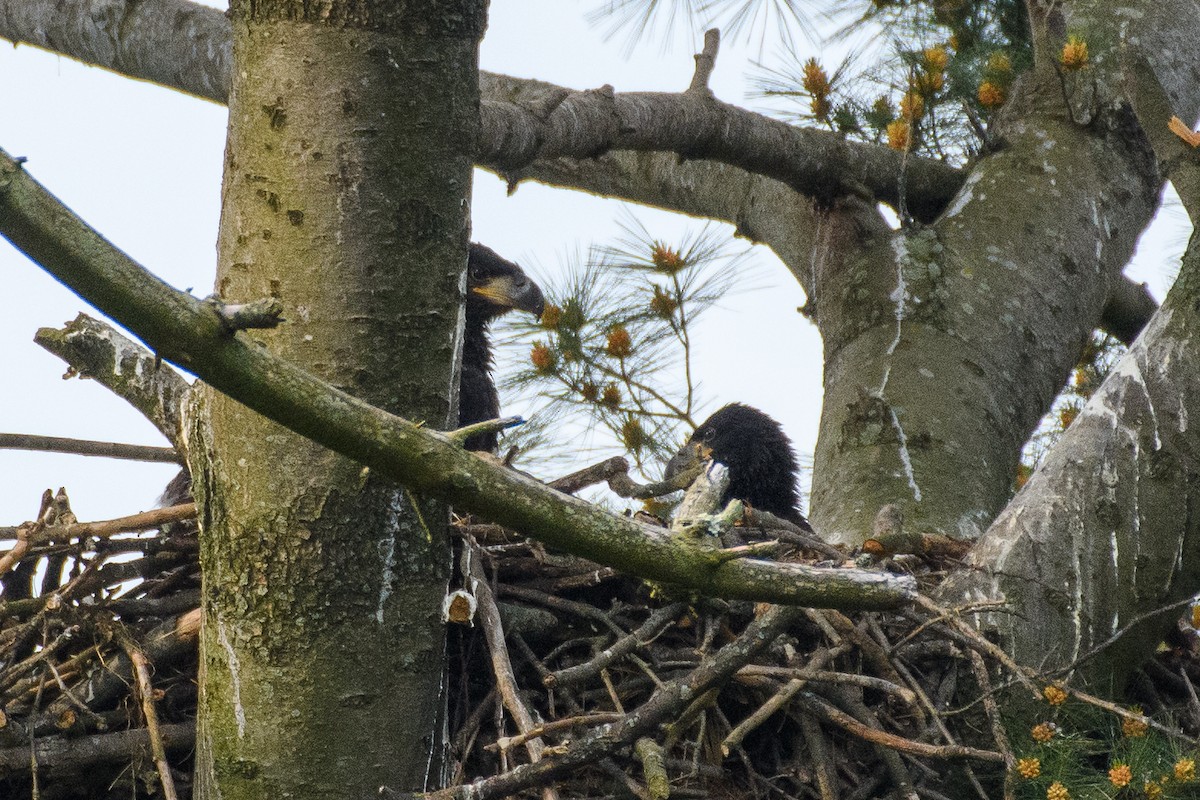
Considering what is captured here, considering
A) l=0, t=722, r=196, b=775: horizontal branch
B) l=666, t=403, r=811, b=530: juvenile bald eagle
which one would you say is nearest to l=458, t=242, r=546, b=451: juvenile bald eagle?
l=666, t=403, r=811, b=530: juvenile bald eagle

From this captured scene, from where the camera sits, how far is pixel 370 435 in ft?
5.67

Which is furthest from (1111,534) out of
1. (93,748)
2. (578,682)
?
(93,748)

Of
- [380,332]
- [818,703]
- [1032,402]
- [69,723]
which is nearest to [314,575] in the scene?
[380,332]

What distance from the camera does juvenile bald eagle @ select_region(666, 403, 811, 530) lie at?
15.5 feet

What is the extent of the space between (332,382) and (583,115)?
6.59 feet

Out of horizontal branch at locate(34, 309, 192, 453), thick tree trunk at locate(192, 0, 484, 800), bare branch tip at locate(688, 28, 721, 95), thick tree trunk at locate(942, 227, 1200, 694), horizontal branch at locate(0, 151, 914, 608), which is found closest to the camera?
horizontal branch at locate(0, 151, 914, 608)

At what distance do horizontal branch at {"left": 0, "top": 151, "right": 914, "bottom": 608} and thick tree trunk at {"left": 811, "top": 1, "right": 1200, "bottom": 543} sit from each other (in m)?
2.36

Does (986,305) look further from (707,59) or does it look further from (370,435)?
(370,435)

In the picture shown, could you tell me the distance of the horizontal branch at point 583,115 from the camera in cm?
404

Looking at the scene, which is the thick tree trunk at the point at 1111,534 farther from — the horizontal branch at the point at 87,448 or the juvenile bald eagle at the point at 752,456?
the horizontal branch at the point at 87,448

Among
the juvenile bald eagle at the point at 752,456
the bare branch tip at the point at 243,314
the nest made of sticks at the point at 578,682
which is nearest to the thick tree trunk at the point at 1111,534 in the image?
the nest made of sticks at the point at 578,682

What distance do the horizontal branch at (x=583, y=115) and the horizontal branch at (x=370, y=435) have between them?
215 cm

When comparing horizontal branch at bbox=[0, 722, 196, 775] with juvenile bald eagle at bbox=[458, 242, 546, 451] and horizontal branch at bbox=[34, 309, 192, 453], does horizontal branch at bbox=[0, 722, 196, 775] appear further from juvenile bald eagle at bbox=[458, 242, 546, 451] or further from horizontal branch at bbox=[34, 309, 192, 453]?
juvenile bald eagle at bbox=[458, 242, 546, 451]

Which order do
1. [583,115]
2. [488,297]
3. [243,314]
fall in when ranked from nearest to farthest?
1. [243,314]
2. [583,115]
3. [488,297]
